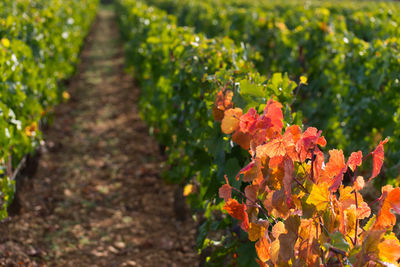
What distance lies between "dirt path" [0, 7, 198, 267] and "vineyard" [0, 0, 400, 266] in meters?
0.02

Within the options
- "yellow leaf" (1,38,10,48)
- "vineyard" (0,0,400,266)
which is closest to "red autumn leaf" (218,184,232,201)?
"vineyard" (0,0,400,266)

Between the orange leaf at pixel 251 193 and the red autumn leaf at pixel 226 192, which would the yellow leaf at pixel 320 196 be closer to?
the orange leaf at pixel 251 193

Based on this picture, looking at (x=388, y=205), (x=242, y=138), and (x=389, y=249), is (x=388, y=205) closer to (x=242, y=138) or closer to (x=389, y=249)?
(x=389, y=249)

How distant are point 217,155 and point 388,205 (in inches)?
56.8

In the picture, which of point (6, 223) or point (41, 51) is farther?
point (41, 51)

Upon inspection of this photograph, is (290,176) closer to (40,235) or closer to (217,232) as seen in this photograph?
(217,232)

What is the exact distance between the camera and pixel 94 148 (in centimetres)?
633

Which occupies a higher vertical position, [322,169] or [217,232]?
[322,169]

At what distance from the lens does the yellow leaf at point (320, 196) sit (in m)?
1.38

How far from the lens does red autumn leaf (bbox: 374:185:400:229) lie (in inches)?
50.8

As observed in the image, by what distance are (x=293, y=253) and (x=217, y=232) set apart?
222 centimetres

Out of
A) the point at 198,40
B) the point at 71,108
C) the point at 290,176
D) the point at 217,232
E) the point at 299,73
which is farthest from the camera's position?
the point at 71,108

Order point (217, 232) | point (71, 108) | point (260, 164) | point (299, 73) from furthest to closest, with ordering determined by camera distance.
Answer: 1. point (71, 108)
2. point (299, 73)
3. point (217, 232)
4. point (260, 164)

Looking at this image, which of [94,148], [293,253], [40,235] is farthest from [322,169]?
[94,148]
